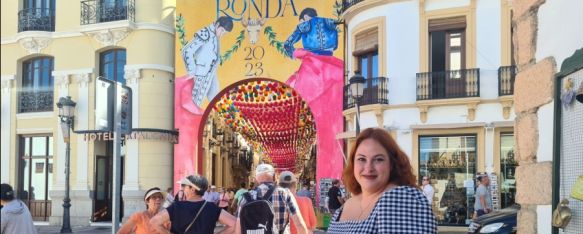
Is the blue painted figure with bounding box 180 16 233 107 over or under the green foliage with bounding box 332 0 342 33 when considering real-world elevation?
under

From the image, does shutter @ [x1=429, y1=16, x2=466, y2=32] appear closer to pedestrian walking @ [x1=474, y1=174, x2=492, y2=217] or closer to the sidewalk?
pedestrian walking @ [x1=474, y1=174, x2=492, y2=217]

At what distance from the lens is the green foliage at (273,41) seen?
20906 mm

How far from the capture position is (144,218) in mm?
6660

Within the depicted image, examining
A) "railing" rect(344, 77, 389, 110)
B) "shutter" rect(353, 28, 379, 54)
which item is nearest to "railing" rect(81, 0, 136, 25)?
"shutter" rect(353, 28, 379, 54)

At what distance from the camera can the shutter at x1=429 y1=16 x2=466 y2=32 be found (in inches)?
691

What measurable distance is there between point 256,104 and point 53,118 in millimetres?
7112

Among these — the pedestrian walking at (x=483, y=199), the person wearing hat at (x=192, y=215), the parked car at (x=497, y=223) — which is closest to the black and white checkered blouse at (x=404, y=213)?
the person wearing hat at (x=192, y=215)

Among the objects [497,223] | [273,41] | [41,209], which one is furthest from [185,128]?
[497,223]

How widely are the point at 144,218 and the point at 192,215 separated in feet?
3.55

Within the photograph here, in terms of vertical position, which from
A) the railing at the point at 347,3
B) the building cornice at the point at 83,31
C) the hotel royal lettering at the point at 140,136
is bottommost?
the hotel royal lettering at the point at 140,136

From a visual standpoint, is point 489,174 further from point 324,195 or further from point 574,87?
point 574,87

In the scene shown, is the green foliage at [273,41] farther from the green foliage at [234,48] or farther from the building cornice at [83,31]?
the building cornice at [83,31]

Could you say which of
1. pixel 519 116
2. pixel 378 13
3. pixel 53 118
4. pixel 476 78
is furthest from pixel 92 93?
pixel 519 116

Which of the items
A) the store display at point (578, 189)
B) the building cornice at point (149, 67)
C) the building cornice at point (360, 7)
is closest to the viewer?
the store display at point (578, 189)
